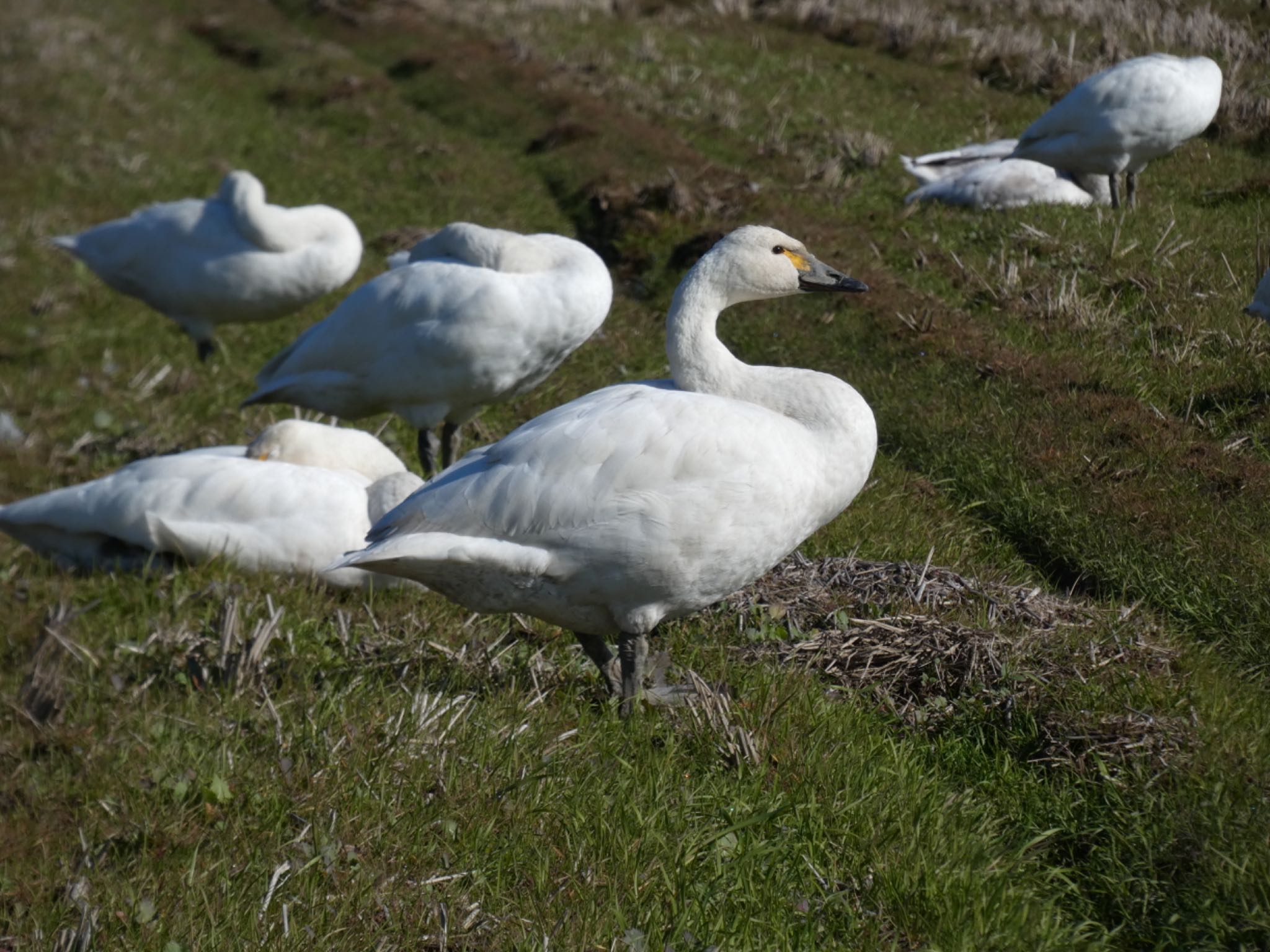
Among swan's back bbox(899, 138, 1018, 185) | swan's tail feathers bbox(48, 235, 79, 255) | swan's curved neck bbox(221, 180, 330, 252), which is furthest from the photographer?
swan's tail feathers bbox(48, 235, 79, 255)

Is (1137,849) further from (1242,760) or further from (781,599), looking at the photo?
(781,599)

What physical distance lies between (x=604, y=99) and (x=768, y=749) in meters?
12.2

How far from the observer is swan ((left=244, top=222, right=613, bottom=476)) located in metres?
6.80

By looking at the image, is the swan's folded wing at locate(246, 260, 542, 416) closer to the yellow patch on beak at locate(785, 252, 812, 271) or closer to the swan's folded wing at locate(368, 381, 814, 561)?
the yellow patch on beak at locate(785, 252, 812, 271)

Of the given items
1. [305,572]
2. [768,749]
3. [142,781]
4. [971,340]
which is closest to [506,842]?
[768,749]

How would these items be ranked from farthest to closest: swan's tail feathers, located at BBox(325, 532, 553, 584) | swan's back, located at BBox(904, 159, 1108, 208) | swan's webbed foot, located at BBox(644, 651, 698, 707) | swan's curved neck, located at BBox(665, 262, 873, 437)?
1. swan's back, located at BBox(904, 159, 1108, 208)
2. swan's webbed foot, located at BBox(644, 651, 698, 707)
3. swan's curved neck, located at BBox(665, 262, 873, 437)
4. swan's tail feathers, located at BBox(325, 532, 553, 584)

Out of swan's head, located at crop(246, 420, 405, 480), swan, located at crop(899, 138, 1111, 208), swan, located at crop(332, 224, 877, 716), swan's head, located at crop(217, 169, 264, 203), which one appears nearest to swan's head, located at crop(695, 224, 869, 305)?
swan, located at crop(332, 224, 877, 716)

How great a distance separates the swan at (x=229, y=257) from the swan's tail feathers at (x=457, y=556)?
5.50 metres

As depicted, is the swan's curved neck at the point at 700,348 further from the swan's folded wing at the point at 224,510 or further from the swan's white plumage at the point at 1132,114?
the swan's white plumage at the point at 1132,114

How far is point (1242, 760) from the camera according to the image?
371 centimetres

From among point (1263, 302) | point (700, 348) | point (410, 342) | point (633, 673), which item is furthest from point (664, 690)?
point (1263, 302)

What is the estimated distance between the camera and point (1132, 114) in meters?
8.31

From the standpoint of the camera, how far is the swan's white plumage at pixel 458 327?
6.80 metres

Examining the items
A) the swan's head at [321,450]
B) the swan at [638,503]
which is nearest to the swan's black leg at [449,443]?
the swan's head at [321,450]
